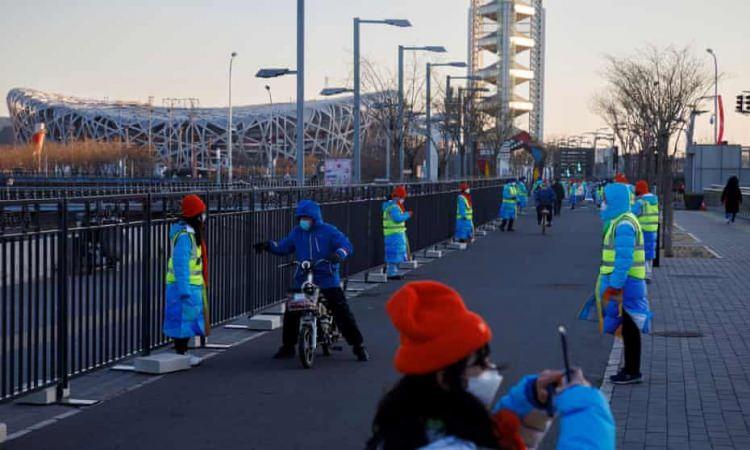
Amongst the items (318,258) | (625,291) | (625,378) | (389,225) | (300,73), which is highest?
(300,73)

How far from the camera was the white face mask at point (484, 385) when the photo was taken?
123 inches

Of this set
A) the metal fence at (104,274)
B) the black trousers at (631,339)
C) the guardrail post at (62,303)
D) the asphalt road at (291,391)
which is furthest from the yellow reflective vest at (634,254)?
the guardrail post at (62,303)

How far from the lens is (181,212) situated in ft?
42.8

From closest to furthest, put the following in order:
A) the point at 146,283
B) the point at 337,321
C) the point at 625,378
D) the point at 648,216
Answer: the point at 625,378 → the point at 146,283 → the point at 337,321 → the point at 648,216

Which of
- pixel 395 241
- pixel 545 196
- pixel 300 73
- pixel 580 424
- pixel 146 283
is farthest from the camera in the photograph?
pixel 545 196

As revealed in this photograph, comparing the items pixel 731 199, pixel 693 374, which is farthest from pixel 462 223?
pixel 693 374

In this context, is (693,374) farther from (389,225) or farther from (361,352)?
(389,225)

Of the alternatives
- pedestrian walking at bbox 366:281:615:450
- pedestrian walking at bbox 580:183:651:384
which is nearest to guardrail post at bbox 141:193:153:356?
pedestrian walking at bbox 580:183:651:384

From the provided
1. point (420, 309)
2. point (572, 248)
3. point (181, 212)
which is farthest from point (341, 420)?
point (572, 248)

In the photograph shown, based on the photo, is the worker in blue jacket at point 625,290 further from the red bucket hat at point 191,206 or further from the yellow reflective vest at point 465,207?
the yellow reflective vest at point 465,207

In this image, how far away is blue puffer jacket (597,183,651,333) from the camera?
10.6m

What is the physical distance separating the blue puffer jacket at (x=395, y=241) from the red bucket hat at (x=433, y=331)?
19.3 metres

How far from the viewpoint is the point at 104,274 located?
456 inches

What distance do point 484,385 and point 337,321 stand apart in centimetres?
975
